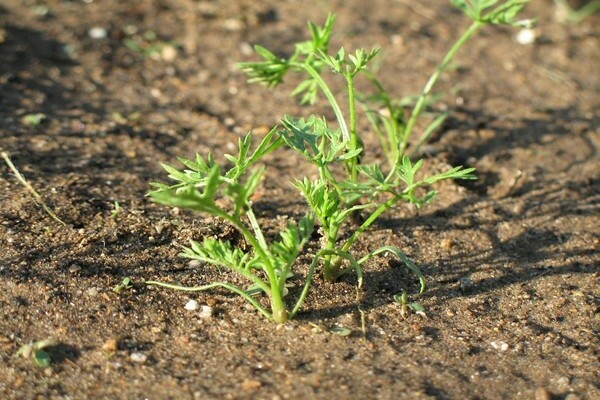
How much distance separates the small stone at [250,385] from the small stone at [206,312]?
→ 32 centimetres

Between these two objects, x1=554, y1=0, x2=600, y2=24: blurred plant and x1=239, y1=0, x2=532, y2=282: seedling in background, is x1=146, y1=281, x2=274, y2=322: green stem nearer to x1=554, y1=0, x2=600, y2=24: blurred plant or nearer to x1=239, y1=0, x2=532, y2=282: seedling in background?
x1=239, y1=0, x2=532, y2=282: seedling in background

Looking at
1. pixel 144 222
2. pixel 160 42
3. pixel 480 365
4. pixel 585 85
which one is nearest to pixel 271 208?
pixel 144 222

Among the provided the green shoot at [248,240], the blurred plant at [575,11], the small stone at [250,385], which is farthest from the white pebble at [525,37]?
the small stone at [250,385]

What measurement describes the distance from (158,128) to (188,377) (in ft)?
5.27

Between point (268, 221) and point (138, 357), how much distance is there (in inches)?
32.6

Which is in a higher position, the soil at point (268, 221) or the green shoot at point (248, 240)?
the green shoot at point (248, 240)

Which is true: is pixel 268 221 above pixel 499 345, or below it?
below

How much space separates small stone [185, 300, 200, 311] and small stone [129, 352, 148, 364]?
0.24m

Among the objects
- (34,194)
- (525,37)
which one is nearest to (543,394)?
(34,194)

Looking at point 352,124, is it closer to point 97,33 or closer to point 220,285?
point 220,285

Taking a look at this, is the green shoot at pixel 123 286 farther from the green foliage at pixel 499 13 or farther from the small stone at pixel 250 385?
the green foliage at pixel 499 13

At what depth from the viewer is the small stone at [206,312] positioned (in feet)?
7.85

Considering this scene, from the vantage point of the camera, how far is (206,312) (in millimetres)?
2406

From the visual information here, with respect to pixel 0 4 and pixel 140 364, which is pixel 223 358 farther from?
pixel 0 4
